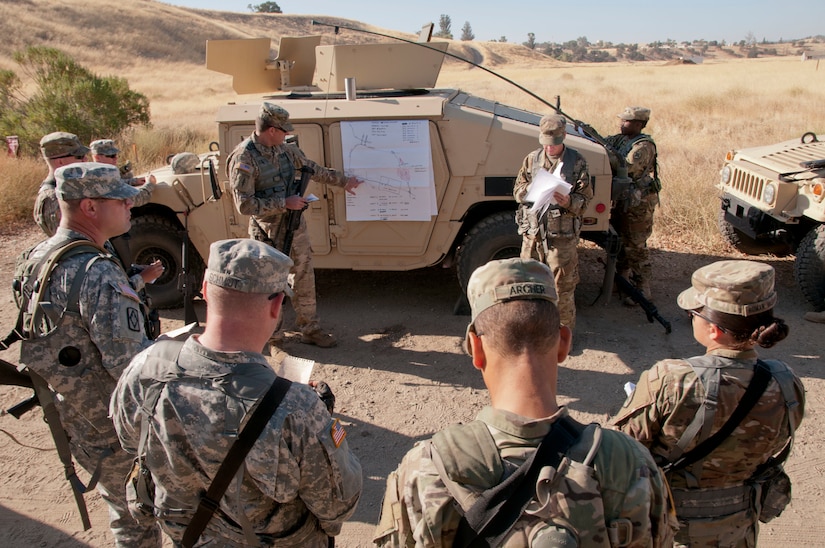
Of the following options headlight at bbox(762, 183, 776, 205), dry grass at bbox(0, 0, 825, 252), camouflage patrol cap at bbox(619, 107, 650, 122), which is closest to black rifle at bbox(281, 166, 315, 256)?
camouflage patrol cap at bbox(619, 107, 650, 122)

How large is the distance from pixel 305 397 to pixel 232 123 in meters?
4.15

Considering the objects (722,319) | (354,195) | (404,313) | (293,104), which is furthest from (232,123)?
(722,319)

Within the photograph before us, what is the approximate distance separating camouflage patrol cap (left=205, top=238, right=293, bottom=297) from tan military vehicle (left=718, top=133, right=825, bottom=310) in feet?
17.2

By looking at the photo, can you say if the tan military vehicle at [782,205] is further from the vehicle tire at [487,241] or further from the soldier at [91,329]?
the soldier at [91,329]

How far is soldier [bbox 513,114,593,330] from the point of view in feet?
15.4

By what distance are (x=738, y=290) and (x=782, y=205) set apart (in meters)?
4.43

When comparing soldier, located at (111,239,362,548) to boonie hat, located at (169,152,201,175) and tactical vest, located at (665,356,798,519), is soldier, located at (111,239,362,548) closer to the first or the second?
tactical vest, located at (665,356,798,519)

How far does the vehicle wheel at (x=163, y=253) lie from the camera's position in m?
5.95

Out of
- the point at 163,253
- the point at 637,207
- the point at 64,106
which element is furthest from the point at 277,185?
the point at 64,106

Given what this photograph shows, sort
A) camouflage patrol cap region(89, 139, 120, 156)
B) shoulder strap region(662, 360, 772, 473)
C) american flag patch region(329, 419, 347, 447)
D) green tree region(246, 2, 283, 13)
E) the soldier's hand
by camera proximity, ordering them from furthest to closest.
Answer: green tree region(246, 2, 283, 13)
camouflage patrol cap region(89, 139, 120, 156)
the soldier's hand
shoulder strap region(662, 360, 772, 473)
american flag patch region(329, 419, 347, 447)

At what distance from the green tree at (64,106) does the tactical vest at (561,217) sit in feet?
33.0

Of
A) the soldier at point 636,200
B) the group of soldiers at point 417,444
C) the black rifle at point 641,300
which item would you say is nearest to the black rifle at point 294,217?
the group of soldiers at point 417,444

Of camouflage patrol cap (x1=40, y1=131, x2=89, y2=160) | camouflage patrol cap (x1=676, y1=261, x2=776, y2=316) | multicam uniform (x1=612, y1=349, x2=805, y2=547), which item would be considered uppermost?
camouflage patrol cap (x1=40, y1=131, x2=89, y2=160)

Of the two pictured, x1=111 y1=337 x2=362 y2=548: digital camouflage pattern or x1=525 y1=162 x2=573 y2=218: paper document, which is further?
x1=525 y1=162 x2=573 y2=218: paper document
